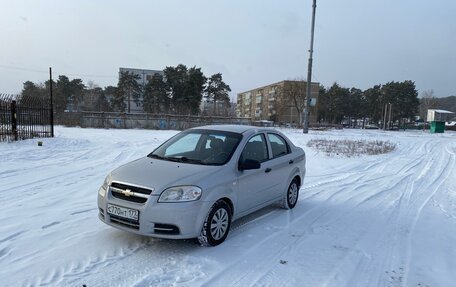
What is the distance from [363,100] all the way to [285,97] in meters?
38.3

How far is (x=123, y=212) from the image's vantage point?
15.2ft

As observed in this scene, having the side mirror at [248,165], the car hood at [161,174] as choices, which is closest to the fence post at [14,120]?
the car hood at [161,174]

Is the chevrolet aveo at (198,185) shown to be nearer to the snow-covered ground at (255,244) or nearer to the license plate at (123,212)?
the license plate at (123,212)

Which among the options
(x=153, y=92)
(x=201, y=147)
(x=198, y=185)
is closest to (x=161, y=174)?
(x=198, y=185)

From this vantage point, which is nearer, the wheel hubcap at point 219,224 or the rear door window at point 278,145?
the wheel hubcap at point 219,224

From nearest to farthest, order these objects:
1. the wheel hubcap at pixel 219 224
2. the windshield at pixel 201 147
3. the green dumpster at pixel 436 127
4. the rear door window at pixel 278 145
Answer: the wheel hubcap at pixel 219 224
the windshield at pixel 201 147
the rear door window at pixel 278 145
the green dumpster at pixel 436 127

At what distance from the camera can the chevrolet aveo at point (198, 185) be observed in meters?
4.51

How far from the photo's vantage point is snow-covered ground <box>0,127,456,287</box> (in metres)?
4.07

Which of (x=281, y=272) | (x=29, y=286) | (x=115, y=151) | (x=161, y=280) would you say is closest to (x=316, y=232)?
(x=281, y=272)

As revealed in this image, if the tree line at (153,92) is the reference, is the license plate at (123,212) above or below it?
below

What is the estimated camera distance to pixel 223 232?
16.7ft

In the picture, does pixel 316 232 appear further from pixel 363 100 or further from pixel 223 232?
pixel 363 100

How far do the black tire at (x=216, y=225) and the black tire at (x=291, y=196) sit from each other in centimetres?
202

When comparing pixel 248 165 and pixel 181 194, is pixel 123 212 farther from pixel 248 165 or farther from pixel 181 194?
pixel 248 165
